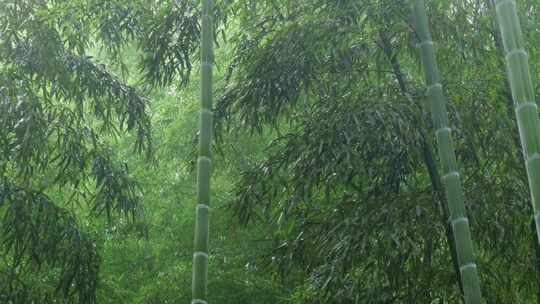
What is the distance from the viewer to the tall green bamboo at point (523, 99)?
2.23m

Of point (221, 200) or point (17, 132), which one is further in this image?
point (221, 200)

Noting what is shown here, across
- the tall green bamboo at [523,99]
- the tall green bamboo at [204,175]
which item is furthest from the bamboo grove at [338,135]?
the tall green bamboo at [523,99]

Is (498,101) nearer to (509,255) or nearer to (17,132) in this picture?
(509,255)

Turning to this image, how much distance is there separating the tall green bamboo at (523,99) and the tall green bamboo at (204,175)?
3.56 ft

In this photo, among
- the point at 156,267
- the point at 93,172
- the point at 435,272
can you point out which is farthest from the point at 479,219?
the point at 156,267

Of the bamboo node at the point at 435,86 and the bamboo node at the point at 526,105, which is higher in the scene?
the bamboo node at the point at 435,86

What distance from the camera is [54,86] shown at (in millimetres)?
5000

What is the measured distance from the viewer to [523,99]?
227 centimetres

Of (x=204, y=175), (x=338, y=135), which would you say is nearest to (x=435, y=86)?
(x=338, y=135)

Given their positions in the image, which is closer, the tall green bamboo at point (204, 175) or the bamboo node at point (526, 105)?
the bamboo node at point (526, 105)

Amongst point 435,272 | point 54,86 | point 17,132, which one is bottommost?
point 435,272

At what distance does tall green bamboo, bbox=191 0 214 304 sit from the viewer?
2.78 m

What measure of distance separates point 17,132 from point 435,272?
7.92 ft

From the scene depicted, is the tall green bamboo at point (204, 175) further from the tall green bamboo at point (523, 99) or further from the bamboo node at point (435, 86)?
the tall green bamboo at point (523, 99)
